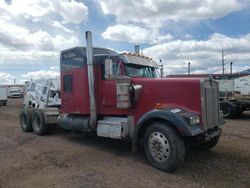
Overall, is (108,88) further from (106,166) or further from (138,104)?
(106,166)

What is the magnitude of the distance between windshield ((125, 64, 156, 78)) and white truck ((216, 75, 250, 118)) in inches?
360

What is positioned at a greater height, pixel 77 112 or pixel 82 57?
pixel 82 57

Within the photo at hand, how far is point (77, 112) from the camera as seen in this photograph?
375 inches

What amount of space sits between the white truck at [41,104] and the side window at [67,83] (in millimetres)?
1743

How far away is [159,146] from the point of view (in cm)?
666

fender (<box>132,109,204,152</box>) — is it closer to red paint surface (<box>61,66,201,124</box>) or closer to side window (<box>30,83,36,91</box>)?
red paint surface (<box>61,66,201,124</box>)

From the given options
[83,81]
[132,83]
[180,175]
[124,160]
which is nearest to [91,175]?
[124,160]

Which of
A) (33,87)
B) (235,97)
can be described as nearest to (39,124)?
(33,87)

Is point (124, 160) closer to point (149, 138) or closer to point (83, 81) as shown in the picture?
point (149, 138)

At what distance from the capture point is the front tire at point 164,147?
6.35m

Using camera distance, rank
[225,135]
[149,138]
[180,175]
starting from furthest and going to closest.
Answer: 1. [225,135]
2. [149,138]
3. [180,175]

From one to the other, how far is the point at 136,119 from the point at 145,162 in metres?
1.08

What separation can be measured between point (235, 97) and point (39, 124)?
10651 millimetres

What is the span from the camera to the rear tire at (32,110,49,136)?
11288mm
